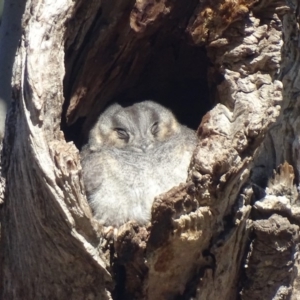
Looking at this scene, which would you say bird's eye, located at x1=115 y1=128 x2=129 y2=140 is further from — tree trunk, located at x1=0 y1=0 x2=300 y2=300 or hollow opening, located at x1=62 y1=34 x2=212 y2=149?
tree trunk, located at x1=0 y1=0 x2=300 y2=300

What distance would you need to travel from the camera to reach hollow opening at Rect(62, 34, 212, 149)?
13.3ft

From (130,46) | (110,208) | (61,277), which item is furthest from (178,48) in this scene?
(61,277)

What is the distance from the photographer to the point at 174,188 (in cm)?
288

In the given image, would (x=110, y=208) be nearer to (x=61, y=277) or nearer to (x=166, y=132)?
(x=61, y=277)

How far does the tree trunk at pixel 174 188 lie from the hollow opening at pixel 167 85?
28cm

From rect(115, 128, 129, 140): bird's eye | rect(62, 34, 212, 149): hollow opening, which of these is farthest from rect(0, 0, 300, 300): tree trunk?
rect(115, 128, 129, 140): bird's eye

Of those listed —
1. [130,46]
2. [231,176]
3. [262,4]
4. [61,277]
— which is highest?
[262,4]

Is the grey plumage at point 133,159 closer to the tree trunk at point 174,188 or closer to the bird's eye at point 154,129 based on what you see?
the bird's eye at point 154,129

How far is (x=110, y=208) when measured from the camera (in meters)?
3.51

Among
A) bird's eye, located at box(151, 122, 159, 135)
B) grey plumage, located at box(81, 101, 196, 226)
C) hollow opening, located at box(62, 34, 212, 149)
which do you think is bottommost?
grey plumage, located at box(81, 101, 196, 226)

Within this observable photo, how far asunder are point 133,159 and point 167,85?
733 mm

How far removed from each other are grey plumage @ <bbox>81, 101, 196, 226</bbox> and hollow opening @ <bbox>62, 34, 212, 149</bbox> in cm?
8

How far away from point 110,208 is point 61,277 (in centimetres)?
56

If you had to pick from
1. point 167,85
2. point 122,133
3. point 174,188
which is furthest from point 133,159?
point 174,188
